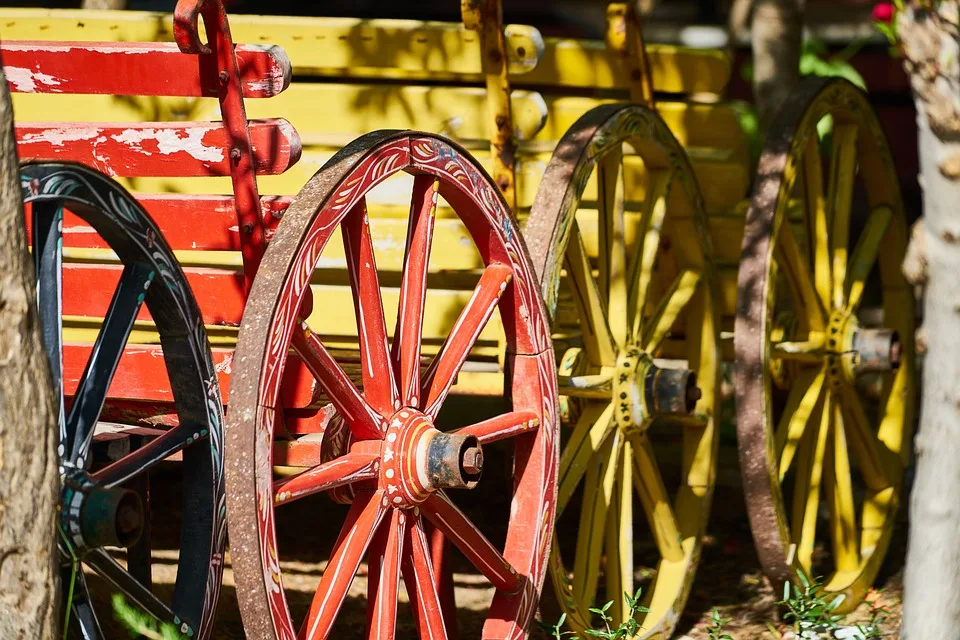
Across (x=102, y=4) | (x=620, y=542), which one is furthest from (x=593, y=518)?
(x=102, y=4)

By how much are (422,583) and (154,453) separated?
59 cm

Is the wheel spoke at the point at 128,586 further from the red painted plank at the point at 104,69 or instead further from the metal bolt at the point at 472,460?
the red painted plank at the point at 104,69

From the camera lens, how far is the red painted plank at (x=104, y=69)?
2.52 meters

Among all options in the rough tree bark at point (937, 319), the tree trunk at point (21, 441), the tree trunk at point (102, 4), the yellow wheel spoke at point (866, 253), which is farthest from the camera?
the tree trunk at point (102, 4)

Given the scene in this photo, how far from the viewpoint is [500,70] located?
324cm

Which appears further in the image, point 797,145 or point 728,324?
point 728,324

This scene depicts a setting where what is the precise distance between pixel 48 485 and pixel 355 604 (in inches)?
83.9

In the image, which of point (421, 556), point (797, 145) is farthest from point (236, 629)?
point (797, 145)

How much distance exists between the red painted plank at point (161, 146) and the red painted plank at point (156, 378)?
0.35 metres

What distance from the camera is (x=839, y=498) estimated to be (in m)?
4.02

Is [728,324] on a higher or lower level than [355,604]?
higher

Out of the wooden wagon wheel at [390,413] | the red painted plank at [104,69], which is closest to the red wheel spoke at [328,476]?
the wooden wagon wheel at [390,413]

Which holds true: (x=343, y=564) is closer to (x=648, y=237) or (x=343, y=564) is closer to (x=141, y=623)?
(x=141, y=623)

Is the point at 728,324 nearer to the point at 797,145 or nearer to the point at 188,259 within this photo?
the point at 797,145
